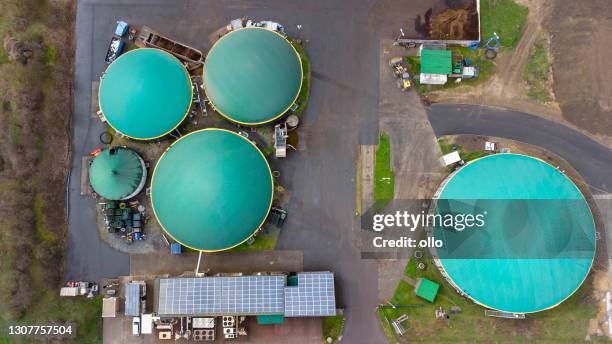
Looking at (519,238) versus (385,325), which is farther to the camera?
(385,325)

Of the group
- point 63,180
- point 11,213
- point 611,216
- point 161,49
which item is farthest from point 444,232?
point 11,213

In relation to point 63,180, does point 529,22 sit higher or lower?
higher

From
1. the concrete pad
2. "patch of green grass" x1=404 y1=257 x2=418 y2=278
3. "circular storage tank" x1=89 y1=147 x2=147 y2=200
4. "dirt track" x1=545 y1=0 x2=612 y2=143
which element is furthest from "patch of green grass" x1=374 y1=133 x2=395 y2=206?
"circular storage tank" x1=89 y1=147 x2=147 y2=200

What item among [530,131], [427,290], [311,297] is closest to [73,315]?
[311,297]

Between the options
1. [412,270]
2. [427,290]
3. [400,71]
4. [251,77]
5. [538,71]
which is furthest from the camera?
[538,71]

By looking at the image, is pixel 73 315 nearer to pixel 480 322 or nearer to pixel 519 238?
pixel 480 322

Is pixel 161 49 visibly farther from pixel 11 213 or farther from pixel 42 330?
pixel 42 330

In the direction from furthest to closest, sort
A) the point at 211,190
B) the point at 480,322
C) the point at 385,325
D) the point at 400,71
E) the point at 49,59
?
the point at 49,59, the point at 400,71, the point at 385,325, the point at 480,322, the point at 211,190
